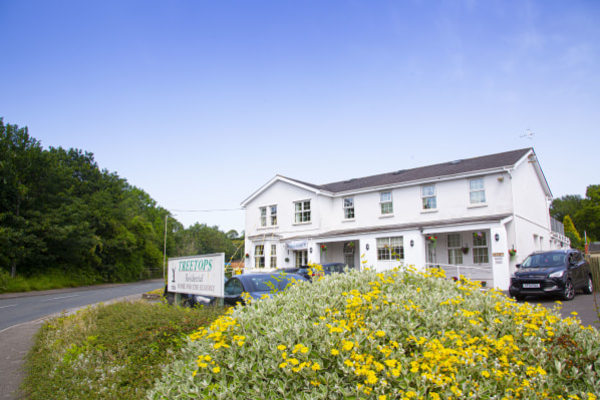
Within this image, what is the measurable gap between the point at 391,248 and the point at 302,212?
7.58 meters

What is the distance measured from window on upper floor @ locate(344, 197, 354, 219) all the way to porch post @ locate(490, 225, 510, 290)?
380 inches

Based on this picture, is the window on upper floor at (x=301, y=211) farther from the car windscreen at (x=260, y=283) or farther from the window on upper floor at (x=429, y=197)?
the car windscreen at (x=260, y=283)

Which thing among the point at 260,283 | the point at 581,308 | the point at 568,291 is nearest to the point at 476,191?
the point at 568,291

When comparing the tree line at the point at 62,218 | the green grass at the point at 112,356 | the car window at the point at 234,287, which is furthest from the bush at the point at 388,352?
the tree line at the point at 62,218

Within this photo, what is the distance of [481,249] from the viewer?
20.1m

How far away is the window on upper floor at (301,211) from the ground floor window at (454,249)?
927cm

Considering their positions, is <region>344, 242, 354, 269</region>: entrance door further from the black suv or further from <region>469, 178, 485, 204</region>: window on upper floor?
the black suv

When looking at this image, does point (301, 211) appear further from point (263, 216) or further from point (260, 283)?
point (260, 283)

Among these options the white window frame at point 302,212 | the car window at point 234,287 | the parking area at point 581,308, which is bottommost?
the parking area at point 581,308

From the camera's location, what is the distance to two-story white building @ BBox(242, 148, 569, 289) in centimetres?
1933

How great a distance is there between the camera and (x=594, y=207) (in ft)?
203

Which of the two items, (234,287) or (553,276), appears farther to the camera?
(553,276)

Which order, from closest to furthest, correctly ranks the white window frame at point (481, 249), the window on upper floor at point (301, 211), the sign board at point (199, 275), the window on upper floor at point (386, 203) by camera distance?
the sign board at point (199, 275), the white window frame at point (481, 249), the window on upper floor at point (386, 203), the window on upper floor at point (301, 211)

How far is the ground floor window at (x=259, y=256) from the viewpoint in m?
27.7
